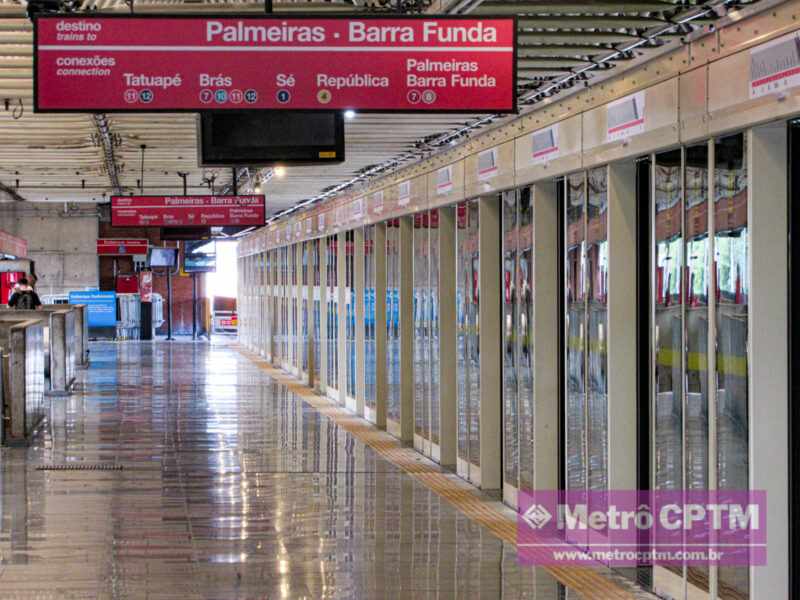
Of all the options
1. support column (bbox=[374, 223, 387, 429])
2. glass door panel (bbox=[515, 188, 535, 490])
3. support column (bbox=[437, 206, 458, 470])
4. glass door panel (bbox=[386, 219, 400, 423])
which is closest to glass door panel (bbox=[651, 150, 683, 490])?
glass door panel (bbox=[515, 188, 535, 490])

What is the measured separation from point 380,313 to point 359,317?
1.23m

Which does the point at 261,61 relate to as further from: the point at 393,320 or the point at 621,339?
the point at 393,320

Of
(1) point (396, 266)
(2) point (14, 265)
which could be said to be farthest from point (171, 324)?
(1) point (396, 266)

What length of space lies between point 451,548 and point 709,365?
89.4 inches

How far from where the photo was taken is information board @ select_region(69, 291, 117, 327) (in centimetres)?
3491

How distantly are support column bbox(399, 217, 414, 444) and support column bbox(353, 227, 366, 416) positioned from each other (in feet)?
7.98

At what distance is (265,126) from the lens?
7027mm

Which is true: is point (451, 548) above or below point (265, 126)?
below

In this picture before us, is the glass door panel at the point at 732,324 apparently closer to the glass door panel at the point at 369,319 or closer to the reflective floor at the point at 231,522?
the reflective floor at the point at 231,522

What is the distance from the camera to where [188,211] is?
641 inches

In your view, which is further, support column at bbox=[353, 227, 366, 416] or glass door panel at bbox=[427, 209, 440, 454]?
support column at bbox=[353, 227, 366, 416]

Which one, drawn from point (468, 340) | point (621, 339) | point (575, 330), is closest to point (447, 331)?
point (468, 340)

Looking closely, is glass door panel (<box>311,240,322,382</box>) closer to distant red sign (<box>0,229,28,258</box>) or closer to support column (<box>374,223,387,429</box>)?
distant red sign (<box>0,229,28,258</box>)

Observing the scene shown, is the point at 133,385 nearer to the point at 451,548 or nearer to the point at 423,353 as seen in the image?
the point at 423,353
